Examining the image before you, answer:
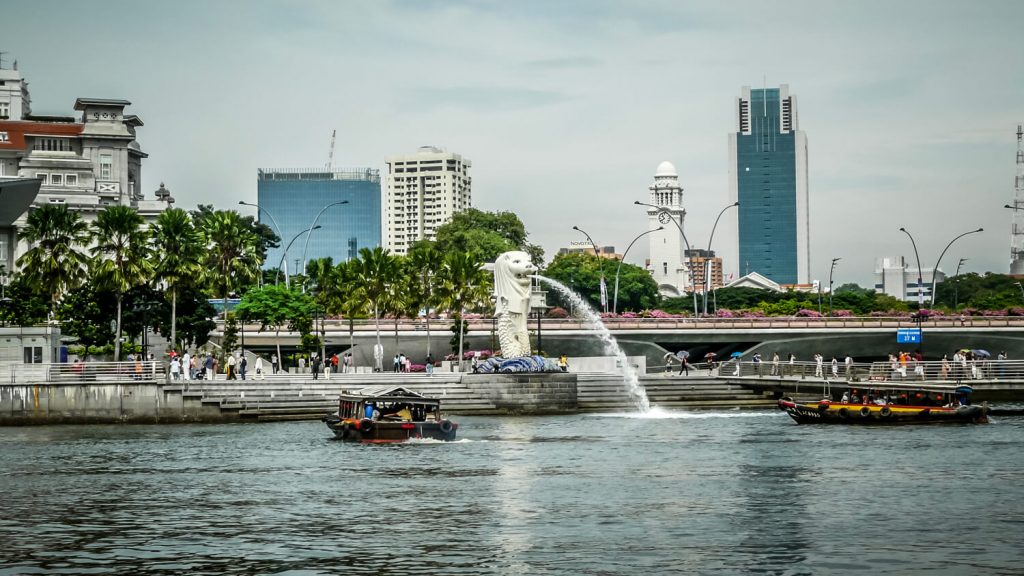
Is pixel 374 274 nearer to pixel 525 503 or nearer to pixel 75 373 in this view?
A: pixel 75 373

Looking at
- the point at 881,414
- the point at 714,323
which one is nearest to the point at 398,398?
the point at 881,414

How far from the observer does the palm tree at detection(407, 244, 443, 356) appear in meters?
97.1

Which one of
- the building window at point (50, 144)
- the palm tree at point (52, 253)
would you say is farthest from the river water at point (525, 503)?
the building window at point (50, 144)

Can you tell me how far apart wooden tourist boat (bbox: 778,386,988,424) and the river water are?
3.11 meters

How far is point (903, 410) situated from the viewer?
213 ft

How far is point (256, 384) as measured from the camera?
236ft

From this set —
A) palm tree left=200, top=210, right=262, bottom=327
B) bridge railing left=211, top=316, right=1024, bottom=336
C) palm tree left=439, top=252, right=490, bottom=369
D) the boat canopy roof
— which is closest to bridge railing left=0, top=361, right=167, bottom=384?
palm tree left=200, top=210, right=262, bottom=327

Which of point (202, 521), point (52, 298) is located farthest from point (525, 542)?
point (52, 298)

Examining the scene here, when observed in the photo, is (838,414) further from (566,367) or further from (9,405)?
(9,405)

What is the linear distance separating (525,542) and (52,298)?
191 ft

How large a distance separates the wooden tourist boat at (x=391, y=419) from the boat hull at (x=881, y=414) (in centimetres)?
1841

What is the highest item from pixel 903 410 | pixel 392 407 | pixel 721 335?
pixel 721 335

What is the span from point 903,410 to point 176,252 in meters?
43.1

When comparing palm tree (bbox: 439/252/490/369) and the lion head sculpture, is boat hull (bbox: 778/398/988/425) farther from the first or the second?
palm tree (bbox: 439/252/490/369)
